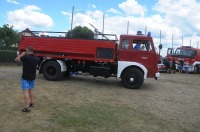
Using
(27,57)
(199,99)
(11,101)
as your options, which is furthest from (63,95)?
(199,99)

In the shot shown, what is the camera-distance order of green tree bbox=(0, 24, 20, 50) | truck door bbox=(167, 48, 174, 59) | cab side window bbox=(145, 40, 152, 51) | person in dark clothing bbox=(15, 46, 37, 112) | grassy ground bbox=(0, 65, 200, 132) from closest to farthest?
grassy ground bbox=(0, 65, 200, 132), person in dark clothing bbox=(15, 46, 37, 112), cab side window bbox=(145, 40, 152, 51), truck door bbox=(167, 48, 174, 59), green tree bbox=(0, 24, 20, 50)

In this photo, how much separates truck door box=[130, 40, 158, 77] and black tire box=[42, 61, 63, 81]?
11.2ft

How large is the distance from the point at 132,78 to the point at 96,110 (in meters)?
5.29

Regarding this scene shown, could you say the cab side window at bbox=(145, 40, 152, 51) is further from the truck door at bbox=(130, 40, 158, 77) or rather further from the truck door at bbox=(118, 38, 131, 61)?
the truck door at bbox=(118, 38, 131, 61)

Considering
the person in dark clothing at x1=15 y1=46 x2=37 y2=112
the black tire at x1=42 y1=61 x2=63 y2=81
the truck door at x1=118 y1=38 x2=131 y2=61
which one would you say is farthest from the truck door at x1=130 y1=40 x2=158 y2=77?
the person in dark clothing at x1=15 y1=46 x2=37 y2=112

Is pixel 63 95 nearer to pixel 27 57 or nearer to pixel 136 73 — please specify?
pixel 27 57

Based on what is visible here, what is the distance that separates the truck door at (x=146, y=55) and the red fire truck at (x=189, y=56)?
16.8 meters

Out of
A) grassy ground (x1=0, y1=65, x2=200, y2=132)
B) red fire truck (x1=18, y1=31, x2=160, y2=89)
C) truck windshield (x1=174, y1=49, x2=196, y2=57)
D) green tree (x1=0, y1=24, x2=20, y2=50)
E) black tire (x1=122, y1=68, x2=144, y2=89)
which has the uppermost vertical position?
green tree (x1=0, y1=24, x2=20, y2=50)

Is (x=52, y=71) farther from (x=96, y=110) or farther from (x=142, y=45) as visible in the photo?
(x=96, y=110)

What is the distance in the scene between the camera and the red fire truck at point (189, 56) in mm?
31203

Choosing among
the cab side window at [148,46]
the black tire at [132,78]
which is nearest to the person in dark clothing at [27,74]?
the black tire at [132,78]

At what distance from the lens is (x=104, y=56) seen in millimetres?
14664

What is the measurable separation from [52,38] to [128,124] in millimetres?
7901

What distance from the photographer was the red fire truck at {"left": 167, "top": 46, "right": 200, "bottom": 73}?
31.2 m
